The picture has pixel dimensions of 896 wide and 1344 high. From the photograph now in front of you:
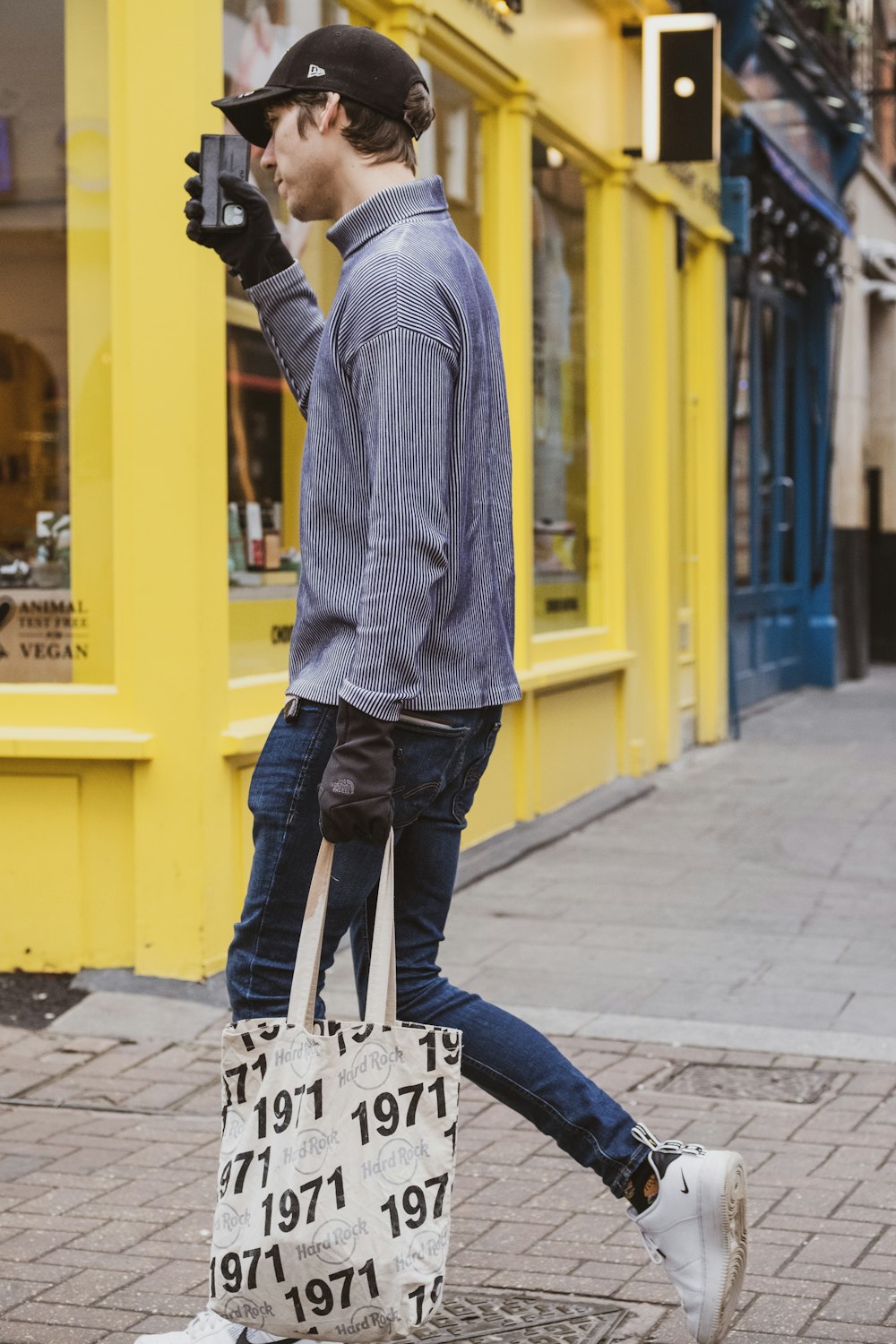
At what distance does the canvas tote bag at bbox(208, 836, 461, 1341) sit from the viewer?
2.61 m

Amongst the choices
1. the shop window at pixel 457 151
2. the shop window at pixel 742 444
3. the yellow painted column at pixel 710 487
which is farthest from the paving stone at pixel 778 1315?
the shop window at pixel 742 444

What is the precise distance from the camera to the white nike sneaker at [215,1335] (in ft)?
9.64

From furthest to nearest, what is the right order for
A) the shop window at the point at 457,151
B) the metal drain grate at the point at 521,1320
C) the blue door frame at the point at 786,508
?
the blue door frame at the point at 786,508, the shop window at the point at 457,151, the metal drain grate at the point at 521,1320

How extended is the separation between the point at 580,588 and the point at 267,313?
6586mm

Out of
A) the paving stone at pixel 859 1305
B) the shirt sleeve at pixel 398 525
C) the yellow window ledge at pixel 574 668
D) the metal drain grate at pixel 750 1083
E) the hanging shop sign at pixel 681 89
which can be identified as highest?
the hanging shop sign at pixel 681 89

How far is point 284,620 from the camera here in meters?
6.31

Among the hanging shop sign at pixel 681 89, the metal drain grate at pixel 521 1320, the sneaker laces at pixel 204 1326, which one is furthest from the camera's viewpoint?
the hanging shop sign at pixel 681 89

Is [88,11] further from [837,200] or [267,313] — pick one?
[837,200]

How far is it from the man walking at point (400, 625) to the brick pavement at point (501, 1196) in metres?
0.38

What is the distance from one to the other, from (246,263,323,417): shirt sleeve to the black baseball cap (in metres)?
0.36

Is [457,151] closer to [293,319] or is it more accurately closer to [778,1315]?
[293,319]

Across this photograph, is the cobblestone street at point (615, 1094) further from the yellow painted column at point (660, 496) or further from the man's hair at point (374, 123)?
the yellow painted column at point (660, 496)

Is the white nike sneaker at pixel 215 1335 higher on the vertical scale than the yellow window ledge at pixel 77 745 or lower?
lower

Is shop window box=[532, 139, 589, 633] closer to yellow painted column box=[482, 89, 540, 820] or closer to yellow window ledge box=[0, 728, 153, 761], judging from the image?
yellow painted column box=[482, 89, 540, 820]
